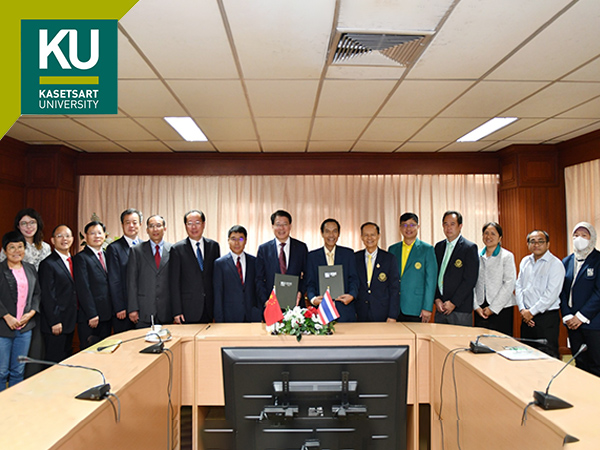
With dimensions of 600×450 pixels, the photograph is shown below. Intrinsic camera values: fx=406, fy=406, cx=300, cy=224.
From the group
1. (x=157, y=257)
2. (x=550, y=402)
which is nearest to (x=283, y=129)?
(x=157, y=257)

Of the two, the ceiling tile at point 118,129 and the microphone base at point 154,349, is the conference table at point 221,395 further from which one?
the ceiling tile at point 118,129

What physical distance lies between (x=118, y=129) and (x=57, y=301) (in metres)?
2.06

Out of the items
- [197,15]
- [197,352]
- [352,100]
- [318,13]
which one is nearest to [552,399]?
[197,352]

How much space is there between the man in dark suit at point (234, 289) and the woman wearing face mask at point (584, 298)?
2.98m

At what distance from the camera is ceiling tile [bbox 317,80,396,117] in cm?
328

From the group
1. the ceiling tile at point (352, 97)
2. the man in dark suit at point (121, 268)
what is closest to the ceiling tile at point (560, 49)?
the ceiling tile at point (352, 97)

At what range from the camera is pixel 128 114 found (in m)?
4.06

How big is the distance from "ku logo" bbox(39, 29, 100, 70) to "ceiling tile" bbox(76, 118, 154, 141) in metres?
1.66

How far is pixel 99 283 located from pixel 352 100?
9.47 feet

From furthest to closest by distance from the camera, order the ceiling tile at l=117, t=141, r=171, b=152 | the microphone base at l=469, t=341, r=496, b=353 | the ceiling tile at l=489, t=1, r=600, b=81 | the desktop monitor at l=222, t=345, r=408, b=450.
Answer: the ceiling tile at l=117, t=141, r=171, b=152, the ceiling tile at l=489, t=1, r=600, b=81, the microphone base at l=469, t=341, r=496, b=353, the desktop monitor at l=222, t=345, r=408, b=450

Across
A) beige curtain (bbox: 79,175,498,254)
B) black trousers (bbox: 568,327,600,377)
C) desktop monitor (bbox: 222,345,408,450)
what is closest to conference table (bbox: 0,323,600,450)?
desktop monitor (bbox: 222,345,408,450)

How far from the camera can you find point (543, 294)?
3896mm

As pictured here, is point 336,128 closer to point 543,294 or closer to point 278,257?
point 278,257

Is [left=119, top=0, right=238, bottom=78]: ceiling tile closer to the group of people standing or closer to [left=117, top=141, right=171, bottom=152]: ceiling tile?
the group of people standing
